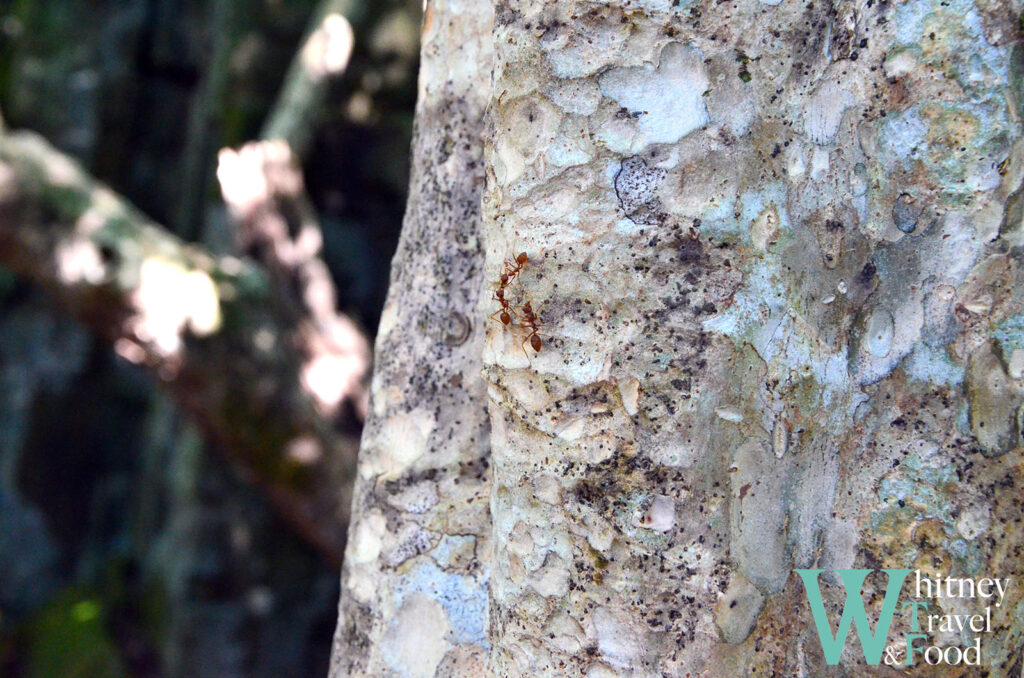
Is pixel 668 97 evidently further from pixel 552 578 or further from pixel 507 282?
pixel 552 578

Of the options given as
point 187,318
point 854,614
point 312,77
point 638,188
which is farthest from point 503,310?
point 312,77

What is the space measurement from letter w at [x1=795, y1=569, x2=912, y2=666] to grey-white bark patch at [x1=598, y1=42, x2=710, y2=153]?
1.36 ft

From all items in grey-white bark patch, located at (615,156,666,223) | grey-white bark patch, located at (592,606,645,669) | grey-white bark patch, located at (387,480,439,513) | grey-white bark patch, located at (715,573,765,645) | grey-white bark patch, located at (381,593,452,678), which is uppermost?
grey-white bark patch, located at (615,156,666,223)

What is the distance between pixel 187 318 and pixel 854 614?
61.5 inches

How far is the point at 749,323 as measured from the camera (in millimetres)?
830

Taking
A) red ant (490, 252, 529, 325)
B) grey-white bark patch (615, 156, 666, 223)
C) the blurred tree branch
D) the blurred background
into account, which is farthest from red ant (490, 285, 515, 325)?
the blurred tree branch

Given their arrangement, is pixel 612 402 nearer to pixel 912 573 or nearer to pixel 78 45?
pixel 912 573

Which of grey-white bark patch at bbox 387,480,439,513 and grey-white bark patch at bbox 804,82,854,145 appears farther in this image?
grey-white bark patch at bbox 387,480,439,513

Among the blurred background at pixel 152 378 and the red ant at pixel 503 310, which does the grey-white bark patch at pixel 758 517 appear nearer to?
the red ant at pixel 503 310

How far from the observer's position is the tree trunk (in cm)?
82

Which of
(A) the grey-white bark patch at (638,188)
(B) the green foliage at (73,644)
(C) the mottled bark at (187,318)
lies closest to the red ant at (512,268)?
(A) the grey-white bark patch at (638,188)

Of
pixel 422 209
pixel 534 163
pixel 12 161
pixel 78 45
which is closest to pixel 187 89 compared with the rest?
pixel 78 45

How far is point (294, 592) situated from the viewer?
8.83ft

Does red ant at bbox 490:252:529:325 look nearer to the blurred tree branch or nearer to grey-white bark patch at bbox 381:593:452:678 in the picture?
grey-white bark patch at bbox 381:593:452:678
